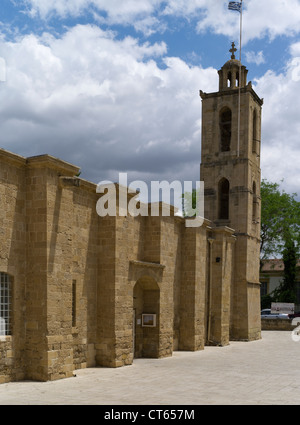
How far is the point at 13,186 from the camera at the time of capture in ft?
40.9

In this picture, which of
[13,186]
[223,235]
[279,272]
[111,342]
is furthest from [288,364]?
[279,272]

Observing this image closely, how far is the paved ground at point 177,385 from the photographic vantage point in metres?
10.3

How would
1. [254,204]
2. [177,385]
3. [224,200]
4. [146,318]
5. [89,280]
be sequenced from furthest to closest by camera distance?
[254,204]
[224,200]
[146,318]
[89,280]
[177,385]

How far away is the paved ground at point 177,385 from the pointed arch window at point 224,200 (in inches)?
432

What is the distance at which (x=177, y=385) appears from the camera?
12219mm

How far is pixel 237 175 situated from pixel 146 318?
11555mm

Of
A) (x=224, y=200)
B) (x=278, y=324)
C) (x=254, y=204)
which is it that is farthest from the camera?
(x=278, y=324)

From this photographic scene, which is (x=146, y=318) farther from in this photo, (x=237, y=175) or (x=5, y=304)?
(x=237, y=175)

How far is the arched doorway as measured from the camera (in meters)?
17.9

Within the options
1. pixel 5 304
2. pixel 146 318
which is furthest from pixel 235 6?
pixel 5 304

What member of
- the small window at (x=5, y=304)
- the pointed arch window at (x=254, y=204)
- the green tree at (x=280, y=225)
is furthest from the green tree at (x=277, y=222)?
the small window at (x=5, y=304)

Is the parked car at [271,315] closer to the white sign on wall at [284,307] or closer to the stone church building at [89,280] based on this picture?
the white sign on wall at [284,307]

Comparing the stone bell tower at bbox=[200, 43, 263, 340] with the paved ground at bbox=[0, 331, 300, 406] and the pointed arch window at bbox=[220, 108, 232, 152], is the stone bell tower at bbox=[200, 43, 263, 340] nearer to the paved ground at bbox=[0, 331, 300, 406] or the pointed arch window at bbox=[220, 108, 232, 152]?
the pointed arch window at bbox=[220, 108, 232, 152]
